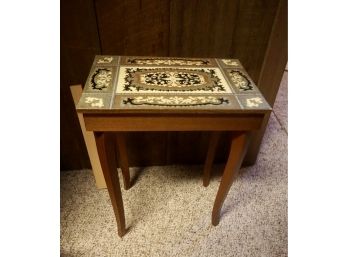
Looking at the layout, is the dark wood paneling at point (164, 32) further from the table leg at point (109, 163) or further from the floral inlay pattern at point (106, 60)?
the table leg at point (109, 163)

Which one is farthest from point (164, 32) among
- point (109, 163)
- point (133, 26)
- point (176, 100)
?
point (109, 163)

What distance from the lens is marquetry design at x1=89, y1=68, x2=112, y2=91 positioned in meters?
0.67

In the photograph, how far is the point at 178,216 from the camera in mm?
1027

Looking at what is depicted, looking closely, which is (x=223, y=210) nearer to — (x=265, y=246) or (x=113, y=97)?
(x=265, y=246)

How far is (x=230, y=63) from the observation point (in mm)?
850

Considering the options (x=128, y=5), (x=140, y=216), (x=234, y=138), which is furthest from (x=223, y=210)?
(x=128, y=5)

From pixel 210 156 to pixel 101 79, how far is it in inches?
23.5

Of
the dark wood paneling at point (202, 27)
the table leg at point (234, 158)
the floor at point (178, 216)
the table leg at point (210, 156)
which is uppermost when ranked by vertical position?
the dark wood paneling at point (202, 27)

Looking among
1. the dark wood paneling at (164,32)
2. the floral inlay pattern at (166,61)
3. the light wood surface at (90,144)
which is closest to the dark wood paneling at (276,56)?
the dark wood paneling at (164,32)

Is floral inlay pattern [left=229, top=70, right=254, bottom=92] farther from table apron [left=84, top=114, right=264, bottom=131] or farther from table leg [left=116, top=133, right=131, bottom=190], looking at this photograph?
table leg [left=116, top=133, right=131, bottom=190]

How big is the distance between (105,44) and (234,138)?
1.79 ft

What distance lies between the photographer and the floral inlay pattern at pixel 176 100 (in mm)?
620

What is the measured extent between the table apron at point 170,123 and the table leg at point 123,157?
344 millimetres

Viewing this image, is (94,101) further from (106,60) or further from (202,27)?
(202,27)
